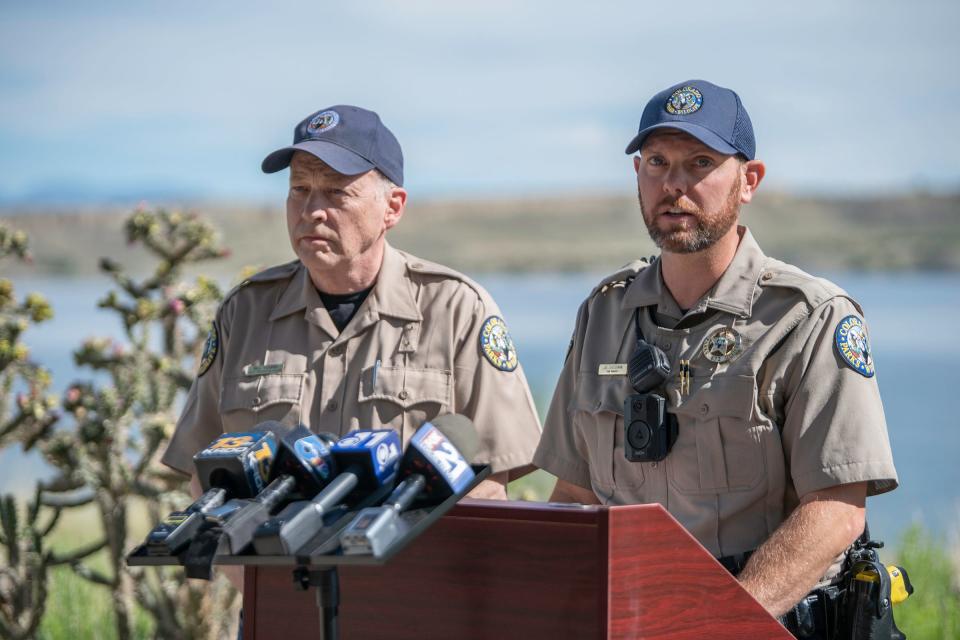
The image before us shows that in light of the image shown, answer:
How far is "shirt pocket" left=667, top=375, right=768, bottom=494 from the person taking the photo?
3010mm

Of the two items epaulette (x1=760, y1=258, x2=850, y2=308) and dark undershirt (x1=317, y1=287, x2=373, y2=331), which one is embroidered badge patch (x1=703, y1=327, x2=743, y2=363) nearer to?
epaulette (x1=760, y1=258, x2=850, y2=308)

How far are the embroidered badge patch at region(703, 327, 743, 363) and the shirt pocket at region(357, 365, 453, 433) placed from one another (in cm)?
92

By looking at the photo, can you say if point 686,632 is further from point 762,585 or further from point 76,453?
point 76,453

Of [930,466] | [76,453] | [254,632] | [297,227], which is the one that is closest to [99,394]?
[76,453]

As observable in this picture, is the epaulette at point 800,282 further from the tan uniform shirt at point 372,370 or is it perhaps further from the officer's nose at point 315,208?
the officer's nose at point 315,208

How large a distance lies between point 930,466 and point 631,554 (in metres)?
17.5

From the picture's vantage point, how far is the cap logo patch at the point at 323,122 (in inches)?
148

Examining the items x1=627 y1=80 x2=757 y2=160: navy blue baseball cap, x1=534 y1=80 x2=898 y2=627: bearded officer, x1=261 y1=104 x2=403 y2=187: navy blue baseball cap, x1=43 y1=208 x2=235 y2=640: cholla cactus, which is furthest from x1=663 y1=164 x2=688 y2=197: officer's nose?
x1=43 y1=208 x2=235 y2=640: cholla cactus

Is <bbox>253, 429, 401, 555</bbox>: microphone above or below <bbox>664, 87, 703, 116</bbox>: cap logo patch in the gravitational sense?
below

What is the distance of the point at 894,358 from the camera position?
30.9 m

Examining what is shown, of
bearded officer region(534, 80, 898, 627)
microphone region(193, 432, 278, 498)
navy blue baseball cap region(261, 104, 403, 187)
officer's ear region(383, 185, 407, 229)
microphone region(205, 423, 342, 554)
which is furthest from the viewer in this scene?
officer's ear region(383, 185, 407, 229)

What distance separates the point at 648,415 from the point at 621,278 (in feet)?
1.71

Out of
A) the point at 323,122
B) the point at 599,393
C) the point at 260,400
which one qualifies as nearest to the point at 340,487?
the point at 599,393

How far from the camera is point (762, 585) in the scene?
2.79m
